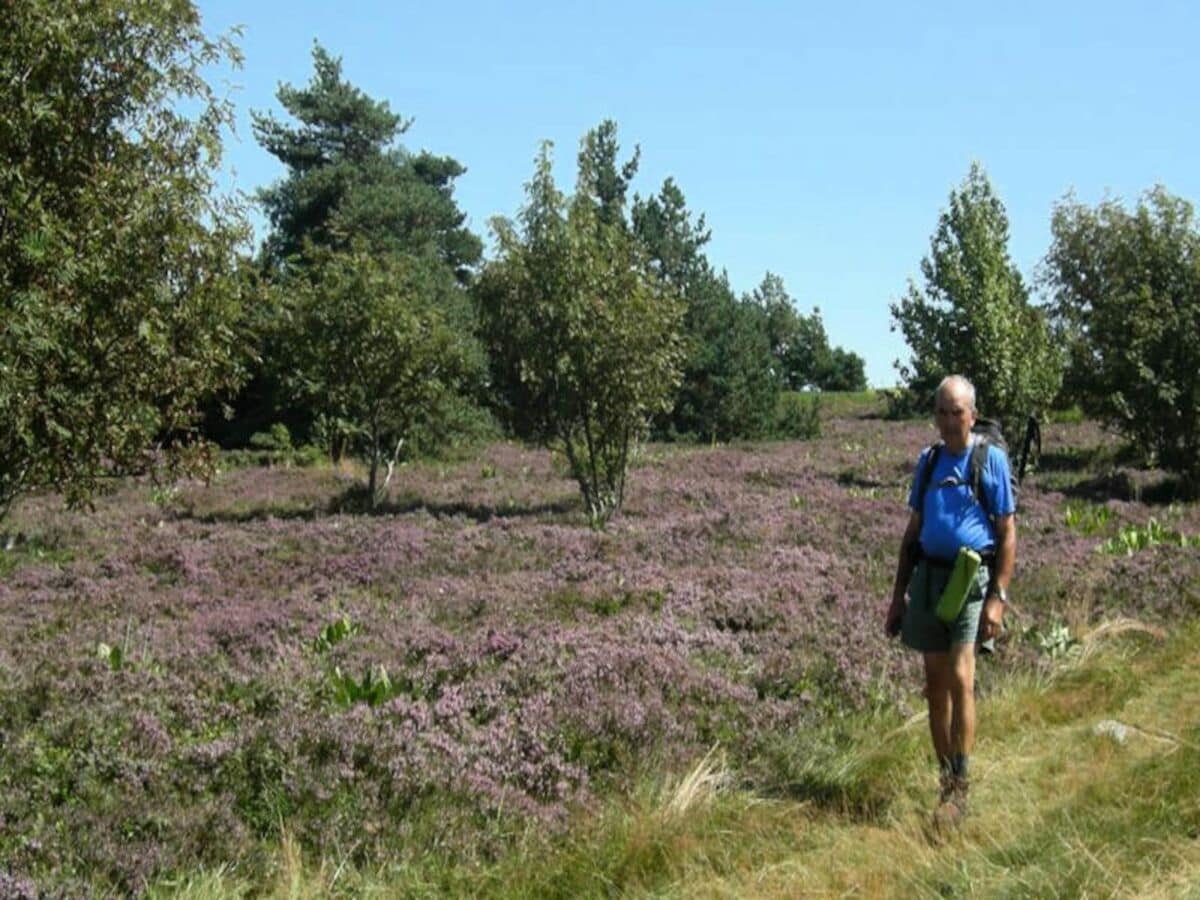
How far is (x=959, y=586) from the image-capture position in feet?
20.1

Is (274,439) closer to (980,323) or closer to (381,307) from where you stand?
(381,307)

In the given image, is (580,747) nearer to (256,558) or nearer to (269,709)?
(269,709)

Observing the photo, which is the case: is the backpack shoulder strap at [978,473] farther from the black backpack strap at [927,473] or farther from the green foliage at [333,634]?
the green foliage at [333,634]

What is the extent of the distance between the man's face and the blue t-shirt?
0.12 metres

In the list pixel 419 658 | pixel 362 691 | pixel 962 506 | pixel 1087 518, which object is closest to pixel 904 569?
pixel 962 506

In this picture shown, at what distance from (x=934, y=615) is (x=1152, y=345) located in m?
18.8

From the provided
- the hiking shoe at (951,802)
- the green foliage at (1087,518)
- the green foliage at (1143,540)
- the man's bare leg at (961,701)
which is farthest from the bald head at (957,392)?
the green foliage at (1087,518)

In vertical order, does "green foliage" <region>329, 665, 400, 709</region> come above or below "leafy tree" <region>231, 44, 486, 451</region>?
below

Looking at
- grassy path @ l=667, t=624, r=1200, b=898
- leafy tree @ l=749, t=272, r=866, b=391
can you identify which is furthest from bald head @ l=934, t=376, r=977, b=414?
leafy tree @ l=749, t=272, r=866, b=391

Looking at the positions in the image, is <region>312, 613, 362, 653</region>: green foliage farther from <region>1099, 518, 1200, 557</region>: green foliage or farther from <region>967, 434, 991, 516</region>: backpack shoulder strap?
<region>1099, 518, 1200, 557</region>: green foliage

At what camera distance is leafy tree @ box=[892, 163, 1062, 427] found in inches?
958

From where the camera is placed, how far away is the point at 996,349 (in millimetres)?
24281

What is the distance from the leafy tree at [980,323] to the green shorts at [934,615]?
18.9 m

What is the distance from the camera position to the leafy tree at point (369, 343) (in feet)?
73.0
